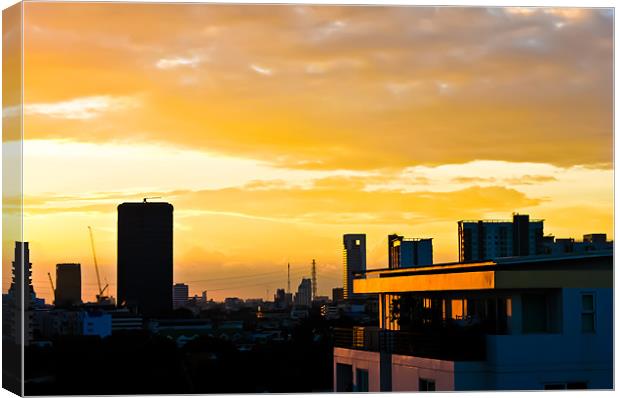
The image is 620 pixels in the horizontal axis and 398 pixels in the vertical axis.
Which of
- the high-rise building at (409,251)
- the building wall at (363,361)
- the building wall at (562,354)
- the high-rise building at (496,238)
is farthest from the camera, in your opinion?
the high-rise building at (409,251)

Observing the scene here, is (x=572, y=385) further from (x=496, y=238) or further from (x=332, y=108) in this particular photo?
(x=496, y=238)

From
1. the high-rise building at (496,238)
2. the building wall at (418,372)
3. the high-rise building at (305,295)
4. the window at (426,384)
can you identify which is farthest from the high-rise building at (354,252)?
the window at (426,384)

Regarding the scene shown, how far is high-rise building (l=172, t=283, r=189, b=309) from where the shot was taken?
49969mm

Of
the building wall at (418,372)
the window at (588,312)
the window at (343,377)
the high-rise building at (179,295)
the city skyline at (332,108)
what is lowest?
the window at (343,377)

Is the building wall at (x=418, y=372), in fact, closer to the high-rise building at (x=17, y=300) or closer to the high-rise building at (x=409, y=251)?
the high-rise building at (x=17, y=300)

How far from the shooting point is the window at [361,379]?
57.1 feet

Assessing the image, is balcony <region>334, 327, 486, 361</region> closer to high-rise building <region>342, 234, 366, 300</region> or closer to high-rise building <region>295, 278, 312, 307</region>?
high-rise building <region>342, 234, 366, 300</region>

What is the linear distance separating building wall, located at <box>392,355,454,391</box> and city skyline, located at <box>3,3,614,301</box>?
2.59m

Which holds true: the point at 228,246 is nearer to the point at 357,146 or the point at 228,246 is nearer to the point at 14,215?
the point at 357,146

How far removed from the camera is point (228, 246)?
30484 mm

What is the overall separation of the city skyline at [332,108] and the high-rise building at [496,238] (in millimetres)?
864

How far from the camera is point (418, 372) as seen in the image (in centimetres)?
1541

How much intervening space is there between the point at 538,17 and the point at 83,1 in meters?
5.79

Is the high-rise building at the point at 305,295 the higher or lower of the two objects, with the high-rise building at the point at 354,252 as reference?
lower
